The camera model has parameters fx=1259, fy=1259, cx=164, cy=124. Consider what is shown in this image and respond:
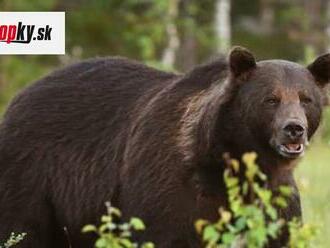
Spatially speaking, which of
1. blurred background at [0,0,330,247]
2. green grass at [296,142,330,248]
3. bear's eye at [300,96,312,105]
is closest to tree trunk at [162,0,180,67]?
blurred background at [0,0,330,247]

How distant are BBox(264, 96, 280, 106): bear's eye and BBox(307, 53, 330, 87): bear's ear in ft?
1.34

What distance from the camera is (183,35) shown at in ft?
86.5

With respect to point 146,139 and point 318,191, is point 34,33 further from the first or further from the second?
point 318,191

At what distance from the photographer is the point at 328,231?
33.0 feet

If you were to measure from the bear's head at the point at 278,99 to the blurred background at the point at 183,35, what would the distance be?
2.14 metres

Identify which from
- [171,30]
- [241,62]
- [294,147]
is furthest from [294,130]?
[171,30]

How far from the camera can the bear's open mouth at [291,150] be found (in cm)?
651

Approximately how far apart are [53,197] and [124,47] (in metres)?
24.1

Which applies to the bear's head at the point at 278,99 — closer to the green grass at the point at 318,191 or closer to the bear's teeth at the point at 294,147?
the bear's teeth at the point at 294,147

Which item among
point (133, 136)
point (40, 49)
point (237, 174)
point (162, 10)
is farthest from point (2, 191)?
point (162, 10)

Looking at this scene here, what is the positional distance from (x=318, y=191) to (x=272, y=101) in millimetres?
7263

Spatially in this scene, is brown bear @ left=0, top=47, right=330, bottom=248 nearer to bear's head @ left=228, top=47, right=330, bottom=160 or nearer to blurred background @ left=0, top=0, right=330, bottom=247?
bear's head @ left=228, top=47, right=330, bottom=160

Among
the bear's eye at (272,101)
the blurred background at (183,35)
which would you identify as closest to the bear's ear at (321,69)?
the bear's eye at (272,101)

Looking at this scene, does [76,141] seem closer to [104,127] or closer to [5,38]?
[104,127]
